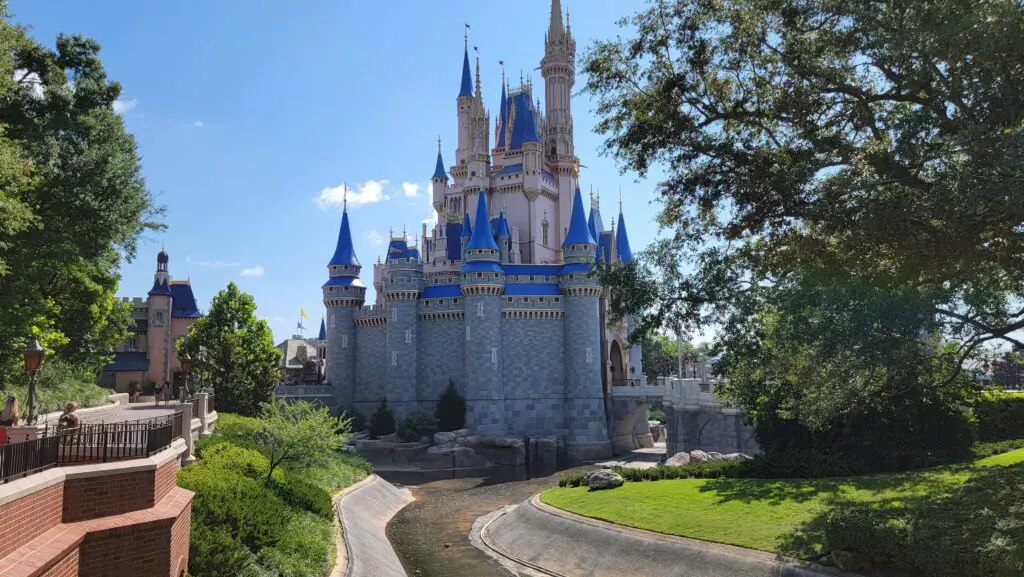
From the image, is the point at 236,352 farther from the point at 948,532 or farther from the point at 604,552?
the point at 948,532

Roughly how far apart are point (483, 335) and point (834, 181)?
4011 cm

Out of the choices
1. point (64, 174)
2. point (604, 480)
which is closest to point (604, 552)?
point (604, 480)

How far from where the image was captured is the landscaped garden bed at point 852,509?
12648mm

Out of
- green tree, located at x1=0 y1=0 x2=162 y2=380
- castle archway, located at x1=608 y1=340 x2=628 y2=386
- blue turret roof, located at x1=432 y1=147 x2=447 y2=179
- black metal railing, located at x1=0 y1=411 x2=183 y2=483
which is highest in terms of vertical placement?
blue turret roof, located at x1=432 y1=147 x2=447 y2=179

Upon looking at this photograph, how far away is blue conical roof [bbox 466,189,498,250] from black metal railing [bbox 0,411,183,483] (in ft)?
136

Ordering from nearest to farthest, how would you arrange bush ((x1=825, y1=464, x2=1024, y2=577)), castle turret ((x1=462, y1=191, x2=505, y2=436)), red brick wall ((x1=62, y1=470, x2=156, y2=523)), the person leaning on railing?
red brick wall ((x1=62, y1=470, x2=156, y2=523)), bush ((x1=825, y1=464, x2=1024, y2=577)), the person leaning on railing, castle turret ((x1=462, y1=191, x2=505, y2=436))

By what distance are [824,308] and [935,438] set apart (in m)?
10.0

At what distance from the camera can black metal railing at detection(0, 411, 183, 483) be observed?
9320 mm

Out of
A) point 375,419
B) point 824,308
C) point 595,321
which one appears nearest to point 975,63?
point 824,308

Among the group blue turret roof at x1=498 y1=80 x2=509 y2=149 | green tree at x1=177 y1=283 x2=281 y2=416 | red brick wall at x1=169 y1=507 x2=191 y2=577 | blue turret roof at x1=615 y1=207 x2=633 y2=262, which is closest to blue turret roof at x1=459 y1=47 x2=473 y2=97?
blue turret roof at x1=498 y1=80 x2=509 y2=149

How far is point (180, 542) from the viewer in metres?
12.2

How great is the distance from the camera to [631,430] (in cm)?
5756

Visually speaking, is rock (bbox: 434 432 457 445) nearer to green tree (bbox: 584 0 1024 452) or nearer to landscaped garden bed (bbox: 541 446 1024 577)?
landscaped garden bed (bbox: 541 446 1024 577)

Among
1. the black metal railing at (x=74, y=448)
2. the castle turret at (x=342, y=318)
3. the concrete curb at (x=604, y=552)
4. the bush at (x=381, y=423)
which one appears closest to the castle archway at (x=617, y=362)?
the bush at (x=381, y=423)
